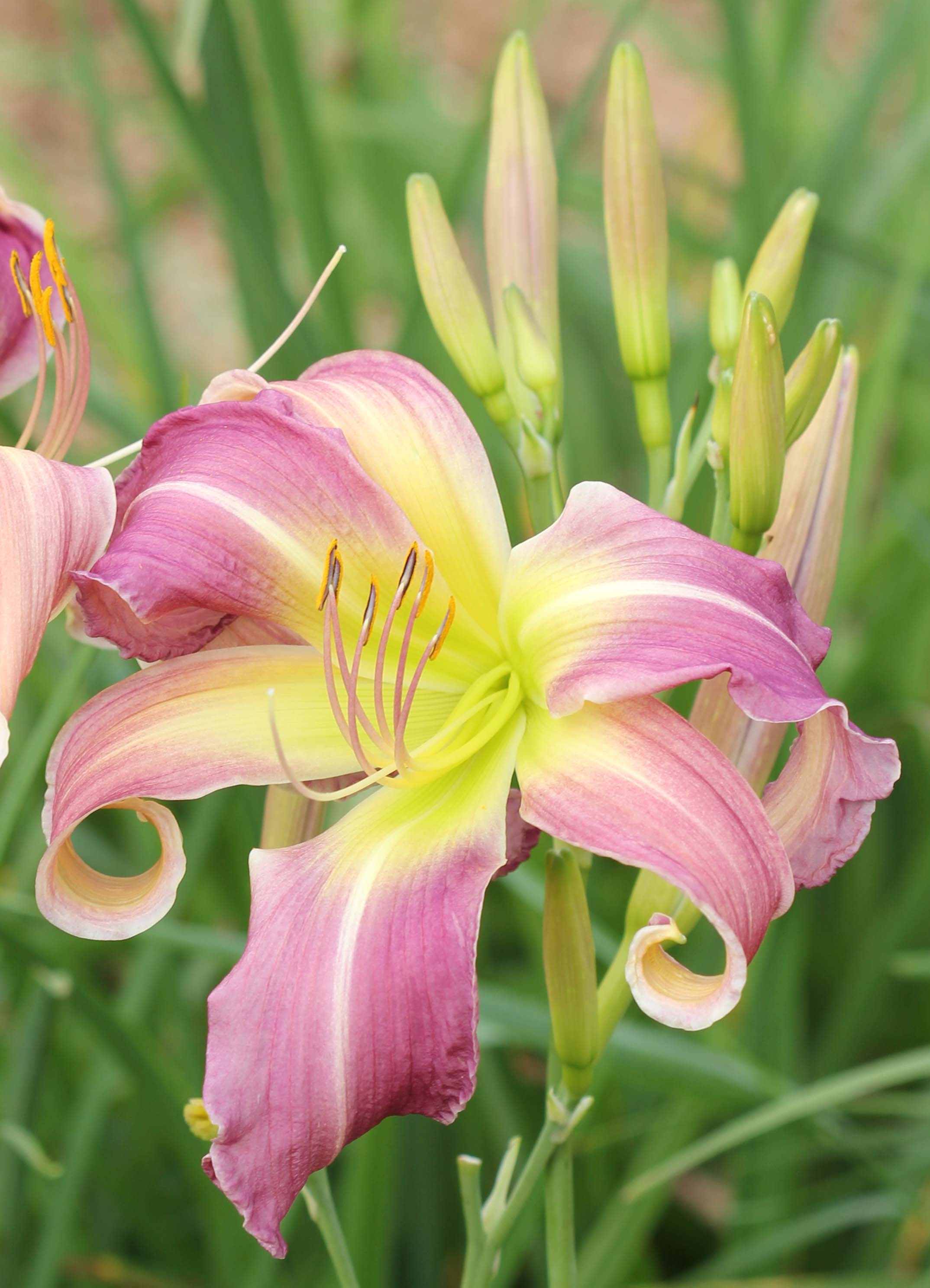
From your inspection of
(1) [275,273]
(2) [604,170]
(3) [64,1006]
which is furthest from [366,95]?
(3) [64,1006]

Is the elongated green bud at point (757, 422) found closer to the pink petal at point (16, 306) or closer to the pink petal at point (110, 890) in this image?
the pink petal at point (110, 890)

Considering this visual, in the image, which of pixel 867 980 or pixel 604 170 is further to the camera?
pixel 867 980

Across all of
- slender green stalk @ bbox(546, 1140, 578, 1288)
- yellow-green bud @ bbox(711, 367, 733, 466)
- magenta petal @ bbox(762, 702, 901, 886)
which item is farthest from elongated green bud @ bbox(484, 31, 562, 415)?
slender green stalk @ bbox(546, 1140, 578, 1288)

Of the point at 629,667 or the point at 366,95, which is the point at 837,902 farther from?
the point at 366,95

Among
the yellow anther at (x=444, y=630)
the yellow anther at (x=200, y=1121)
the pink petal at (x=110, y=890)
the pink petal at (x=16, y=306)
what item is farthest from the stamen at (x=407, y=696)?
the pink petal at (x=16, y=306)

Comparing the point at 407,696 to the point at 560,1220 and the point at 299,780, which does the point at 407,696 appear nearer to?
the point at 299,780

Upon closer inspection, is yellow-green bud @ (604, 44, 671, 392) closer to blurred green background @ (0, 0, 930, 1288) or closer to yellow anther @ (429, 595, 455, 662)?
yellow anther @ (429, 595, 455, 662)

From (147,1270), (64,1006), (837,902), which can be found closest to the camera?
(64,1006)
